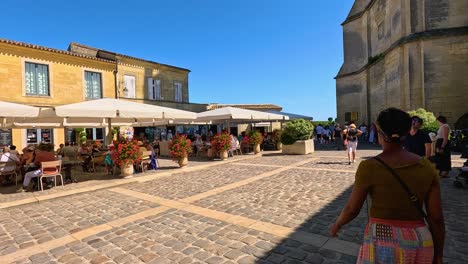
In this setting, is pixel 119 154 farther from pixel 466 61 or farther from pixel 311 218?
pixel 466 61

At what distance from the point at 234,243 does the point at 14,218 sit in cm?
420

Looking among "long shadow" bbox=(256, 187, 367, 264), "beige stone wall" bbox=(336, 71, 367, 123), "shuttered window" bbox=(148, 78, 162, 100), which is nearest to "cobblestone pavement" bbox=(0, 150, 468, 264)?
"long shadow" bbox=(256, 187, 367, 264)

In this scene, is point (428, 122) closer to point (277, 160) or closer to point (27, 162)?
point (277, 160)

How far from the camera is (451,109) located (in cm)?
1473

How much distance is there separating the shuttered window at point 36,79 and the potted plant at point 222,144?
37.8 feet

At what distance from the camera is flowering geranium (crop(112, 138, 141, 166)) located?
26.7ft

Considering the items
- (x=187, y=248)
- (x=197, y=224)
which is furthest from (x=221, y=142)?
(x=187, y=248)

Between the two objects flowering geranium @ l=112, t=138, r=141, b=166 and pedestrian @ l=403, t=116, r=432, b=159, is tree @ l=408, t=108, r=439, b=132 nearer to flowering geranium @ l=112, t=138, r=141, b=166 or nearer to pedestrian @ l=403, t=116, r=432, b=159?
pedestrian @ l=403, t=116, r=432, b=159

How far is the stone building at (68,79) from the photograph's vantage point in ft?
48.7

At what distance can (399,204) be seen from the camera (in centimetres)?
155

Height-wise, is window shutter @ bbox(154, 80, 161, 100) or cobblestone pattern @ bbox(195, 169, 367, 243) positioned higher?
window shutter @ bbox(154, 80, 161, 100)


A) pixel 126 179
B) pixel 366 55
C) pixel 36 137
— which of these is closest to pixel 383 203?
pixel 126 179

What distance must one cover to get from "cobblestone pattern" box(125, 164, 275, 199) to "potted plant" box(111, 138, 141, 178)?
2.81 ft

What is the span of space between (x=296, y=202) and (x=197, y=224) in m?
2.05
